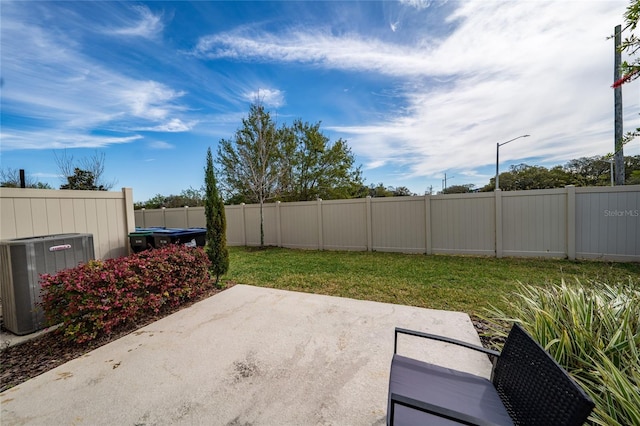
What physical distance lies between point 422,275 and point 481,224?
10.3ft

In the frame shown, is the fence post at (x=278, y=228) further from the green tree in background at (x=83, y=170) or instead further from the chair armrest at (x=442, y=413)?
the chair armrest at (x=442, y=413)

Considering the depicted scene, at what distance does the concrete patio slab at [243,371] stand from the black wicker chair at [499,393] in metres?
0.48

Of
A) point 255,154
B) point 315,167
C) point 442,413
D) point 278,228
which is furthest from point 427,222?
point 315,167

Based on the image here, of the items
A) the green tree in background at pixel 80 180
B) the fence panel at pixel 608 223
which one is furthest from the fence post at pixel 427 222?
the green tree in background at pixel 80 180

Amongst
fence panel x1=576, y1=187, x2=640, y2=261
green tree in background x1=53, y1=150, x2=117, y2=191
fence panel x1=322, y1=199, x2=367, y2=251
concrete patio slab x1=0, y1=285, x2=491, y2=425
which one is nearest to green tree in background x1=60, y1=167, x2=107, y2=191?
green tree in background x1=53, y1=150, x2=117, y2=191

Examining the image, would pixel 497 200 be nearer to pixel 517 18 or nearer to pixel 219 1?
pixel 517 18

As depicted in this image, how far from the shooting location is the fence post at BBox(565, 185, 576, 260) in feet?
20.8

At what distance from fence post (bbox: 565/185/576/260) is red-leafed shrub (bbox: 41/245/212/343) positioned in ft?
29.6

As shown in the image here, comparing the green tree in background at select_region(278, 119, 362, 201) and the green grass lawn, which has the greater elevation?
the green tree in background at select_region(278, 119, 362, 201)

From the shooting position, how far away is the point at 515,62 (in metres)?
5.80

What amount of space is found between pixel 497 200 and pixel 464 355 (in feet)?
19.8

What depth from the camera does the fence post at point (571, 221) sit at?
6.35 m

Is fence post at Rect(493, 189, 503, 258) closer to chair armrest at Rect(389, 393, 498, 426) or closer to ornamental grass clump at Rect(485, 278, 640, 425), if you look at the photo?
ornamental grass clump at Rect(485, 278, 640, 425)

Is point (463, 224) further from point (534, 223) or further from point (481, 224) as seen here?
point (534, 223)
